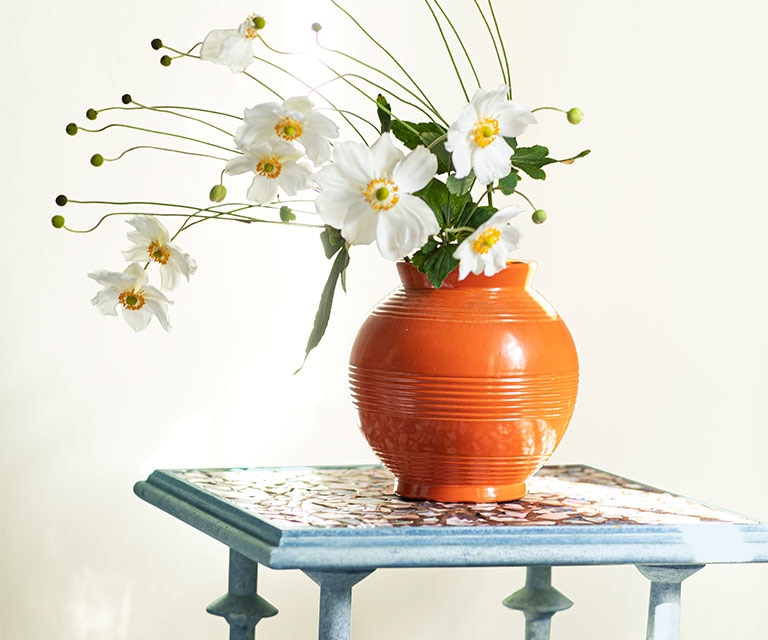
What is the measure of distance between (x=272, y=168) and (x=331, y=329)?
3.18 ft

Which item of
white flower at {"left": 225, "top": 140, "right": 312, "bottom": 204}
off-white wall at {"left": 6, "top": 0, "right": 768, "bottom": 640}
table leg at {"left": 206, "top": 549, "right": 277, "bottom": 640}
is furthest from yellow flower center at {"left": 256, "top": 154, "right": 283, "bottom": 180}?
off-white wall at {"left": 6, "top": 0, "right": 768, "bottom": 640}

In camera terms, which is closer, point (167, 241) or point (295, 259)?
point (167, 241)

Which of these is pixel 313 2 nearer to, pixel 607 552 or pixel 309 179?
pixel 309 179

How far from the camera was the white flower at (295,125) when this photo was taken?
3.78ft

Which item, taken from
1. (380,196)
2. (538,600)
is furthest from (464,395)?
(538,600)

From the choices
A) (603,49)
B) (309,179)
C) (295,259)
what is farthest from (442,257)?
(603,49)

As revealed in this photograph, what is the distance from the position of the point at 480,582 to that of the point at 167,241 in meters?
1.17

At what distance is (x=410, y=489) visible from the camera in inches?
51.1

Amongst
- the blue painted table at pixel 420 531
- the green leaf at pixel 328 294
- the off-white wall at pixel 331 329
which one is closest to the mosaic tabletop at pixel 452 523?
the blue painted table at pixel 420 531

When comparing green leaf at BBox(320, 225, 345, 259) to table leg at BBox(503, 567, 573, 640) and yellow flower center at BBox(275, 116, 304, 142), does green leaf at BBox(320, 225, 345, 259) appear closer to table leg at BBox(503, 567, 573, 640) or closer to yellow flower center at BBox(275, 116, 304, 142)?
yellow flower center at BBox(275, 116, 304, 142)

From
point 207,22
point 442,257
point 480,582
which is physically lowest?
point 480,582

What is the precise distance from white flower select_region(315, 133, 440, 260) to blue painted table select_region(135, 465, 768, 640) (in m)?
0.26

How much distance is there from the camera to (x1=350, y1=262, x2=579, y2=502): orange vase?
1.22 m

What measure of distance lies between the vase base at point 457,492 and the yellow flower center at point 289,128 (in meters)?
0.38
